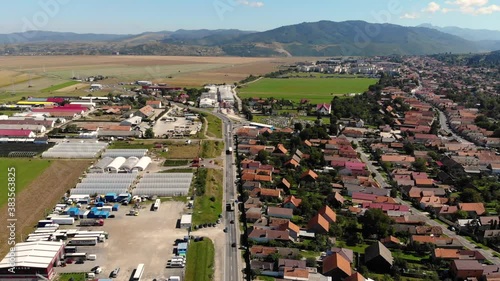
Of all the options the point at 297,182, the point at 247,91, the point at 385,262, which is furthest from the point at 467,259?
the point at 247,91

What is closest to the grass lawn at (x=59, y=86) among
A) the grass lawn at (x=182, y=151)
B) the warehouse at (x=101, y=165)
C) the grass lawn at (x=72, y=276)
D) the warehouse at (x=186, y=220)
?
the grass lawn at (x=182, y=151)

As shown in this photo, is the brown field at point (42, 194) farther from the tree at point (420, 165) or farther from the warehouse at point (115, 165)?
the tree at point (420, 165)

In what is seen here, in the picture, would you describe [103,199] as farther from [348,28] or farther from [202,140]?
[348,28]

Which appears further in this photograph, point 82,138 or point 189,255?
point 82,138

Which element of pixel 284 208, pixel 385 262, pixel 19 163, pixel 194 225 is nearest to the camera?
pixel 385 262

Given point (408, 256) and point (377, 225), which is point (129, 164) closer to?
point (377, 225)

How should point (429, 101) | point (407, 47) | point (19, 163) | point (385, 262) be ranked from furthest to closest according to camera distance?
point (407, 47) < point (429, 101) < point (19, 163) < point (385, 262)
